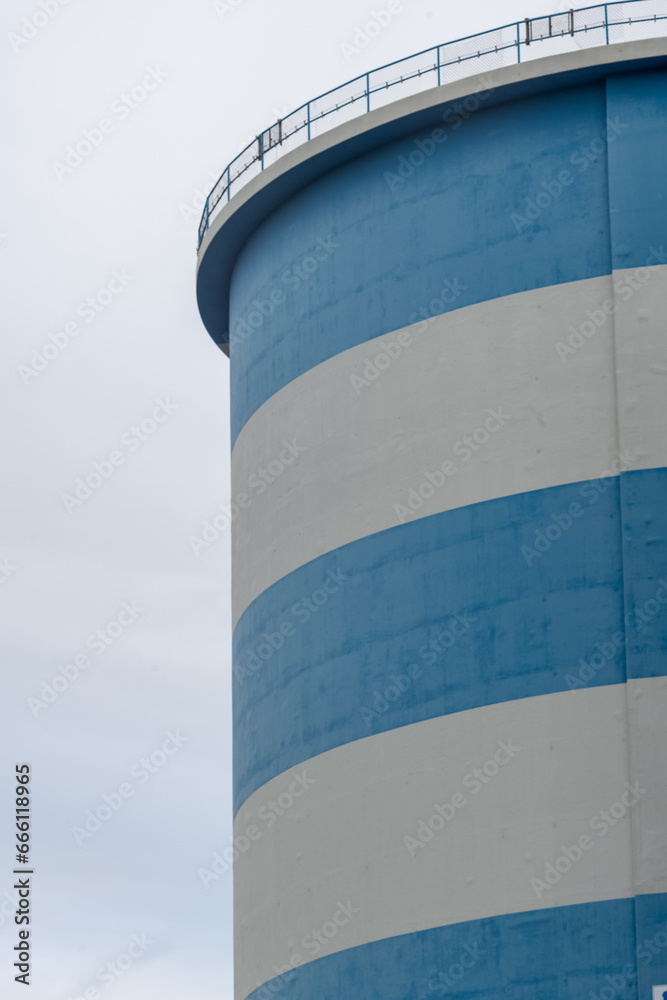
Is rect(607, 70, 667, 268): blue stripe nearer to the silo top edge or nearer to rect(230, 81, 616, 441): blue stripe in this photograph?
rect(230, 81, 616, 441): blue stripe

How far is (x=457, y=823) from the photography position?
62.9 feet

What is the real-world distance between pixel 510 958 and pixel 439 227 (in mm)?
9815

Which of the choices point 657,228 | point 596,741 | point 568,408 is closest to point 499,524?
point 568,408

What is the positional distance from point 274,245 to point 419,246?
11.5ft

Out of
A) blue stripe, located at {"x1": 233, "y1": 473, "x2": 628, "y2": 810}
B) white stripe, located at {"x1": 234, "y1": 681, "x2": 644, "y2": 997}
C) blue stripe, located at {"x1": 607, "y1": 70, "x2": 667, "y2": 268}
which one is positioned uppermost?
blue stripe, located at {"x1": 607, "y1": 70, "x2": 667, "y2": 268}

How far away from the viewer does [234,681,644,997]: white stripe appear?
60.4ft

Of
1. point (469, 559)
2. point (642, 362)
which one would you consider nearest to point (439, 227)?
point (642, 362)

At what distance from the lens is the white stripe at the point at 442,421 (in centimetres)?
1980

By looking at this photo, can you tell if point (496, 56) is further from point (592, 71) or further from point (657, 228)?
point (657, 228)

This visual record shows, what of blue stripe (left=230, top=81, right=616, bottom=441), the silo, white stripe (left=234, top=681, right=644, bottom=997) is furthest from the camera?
blue stripe (left=230, top=81, right=616, bottom=441)

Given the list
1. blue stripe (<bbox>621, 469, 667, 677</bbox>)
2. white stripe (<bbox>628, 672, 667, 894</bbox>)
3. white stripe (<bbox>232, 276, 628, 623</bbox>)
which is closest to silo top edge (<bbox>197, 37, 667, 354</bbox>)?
white stripe (<bbox>232, 276, 628, 623</bbox>)

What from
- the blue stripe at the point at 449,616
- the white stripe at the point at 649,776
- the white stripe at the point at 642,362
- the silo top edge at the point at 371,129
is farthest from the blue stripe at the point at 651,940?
the silo top edge at the point at 371,129

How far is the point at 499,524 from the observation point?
19859 millimetres

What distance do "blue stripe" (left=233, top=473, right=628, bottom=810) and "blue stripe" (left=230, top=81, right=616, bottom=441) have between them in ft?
10.2
